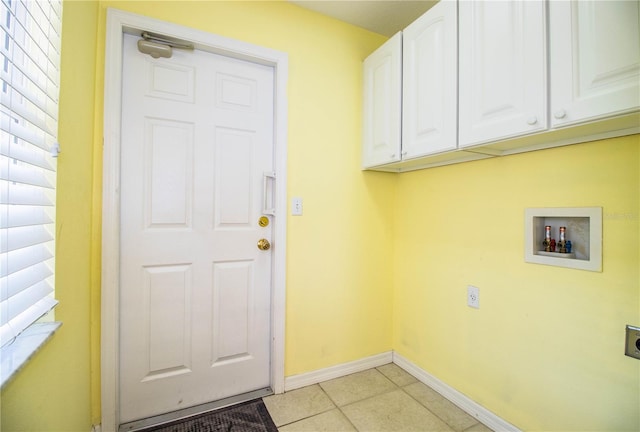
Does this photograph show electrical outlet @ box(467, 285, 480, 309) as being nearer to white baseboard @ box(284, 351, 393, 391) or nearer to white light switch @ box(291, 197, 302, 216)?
white baseboard @ box(284, 351, 393, 391)

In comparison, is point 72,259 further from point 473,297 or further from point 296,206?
point 473,297

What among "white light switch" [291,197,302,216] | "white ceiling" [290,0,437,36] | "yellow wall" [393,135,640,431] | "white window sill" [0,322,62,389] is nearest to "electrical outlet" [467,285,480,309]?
"yellow wall" [393,135,640,431]

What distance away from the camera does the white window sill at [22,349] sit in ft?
2.26

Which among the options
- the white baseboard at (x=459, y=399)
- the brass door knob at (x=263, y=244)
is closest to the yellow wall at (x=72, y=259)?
the brass door knob at (x=263, y=244)

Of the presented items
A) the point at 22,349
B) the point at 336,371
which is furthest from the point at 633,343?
the point at 22,349

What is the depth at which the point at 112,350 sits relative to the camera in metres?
1.44

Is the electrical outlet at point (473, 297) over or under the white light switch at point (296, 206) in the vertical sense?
under

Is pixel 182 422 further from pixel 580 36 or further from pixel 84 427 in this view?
pixel 580 36

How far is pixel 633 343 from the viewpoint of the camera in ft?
3.55

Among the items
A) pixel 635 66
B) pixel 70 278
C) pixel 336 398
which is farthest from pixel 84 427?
pixel 635 66

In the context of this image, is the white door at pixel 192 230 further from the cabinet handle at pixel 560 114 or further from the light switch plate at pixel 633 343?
the light switch plate at pixel 633 343

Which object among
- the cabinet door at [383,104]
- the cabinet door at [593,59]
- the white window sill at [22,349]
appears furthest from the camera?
the cabinet door at [383,104]

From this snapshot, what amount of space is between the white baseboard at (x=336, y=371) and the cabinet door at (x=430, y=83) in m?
1.48

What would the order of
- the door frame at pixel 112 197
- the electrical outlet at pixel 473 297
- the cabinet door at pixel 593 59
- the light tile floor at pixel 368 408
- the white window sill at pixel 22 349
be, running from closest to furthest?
the white window sill at pixel 22 349
the cabinet door at pixel 593 59
the door frame at pixel 112 197
the light tile floor at pixel 368 408
the electrical outlet at pixel 473 297
